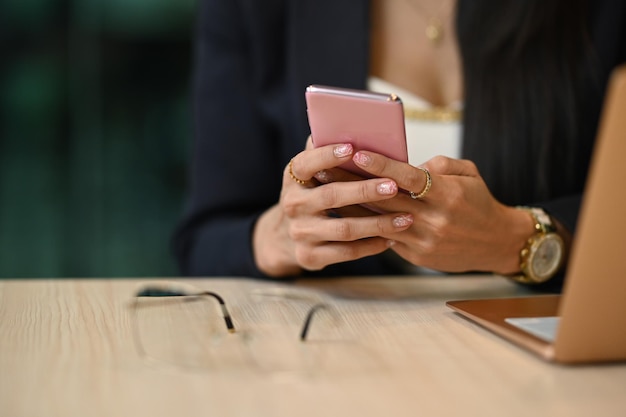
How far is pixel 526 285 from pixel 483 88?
265 mm

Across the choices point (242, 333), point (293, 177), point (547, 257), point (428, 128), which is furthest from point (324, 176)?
point (428, 128)

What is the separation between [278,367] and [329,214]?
8.2 inches

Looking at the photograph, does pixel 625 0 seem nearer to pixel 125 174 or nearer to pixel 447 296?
pixel 447 296

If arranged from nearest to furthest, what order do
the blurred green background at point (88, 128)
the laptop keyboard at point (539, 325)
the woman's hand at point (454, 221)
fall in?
the laptop keyboard at point (539, 325) < the woman's hand at point (454, 221) < the blurred green background at point (88, 128)

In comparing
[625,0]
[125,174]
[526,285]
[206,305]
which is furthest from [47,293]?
[125,174]

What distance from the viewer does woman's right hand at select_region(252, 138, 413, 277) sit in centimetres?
53

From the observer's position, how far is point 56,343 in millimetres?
472

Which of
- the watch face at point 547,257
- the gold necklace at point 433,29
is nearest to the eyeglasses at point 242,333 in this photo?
the watch face at point 547,257

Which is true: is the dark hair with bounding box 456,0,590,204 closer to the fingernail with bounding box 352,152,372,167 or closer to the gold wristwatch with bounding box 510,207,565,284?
the gold wristwatch with bounding box 510,207,565,284

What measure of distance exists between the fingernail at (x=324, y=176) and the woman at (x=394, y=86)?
0.11 m

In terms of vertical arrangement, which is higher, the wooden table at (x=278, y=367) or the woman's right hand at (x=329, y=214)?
the woman's right hand at (x=329, y=214)

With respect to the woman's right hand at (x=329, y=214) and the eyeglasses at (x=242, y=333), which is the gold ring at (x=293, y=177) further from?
the eyeglasses at (x=242, y=333)

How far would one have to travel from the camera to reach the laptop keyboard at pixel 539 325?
465mm

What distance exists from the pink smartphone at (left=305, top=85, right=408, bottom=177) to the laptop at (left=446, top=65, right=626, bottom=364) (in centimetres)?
14
